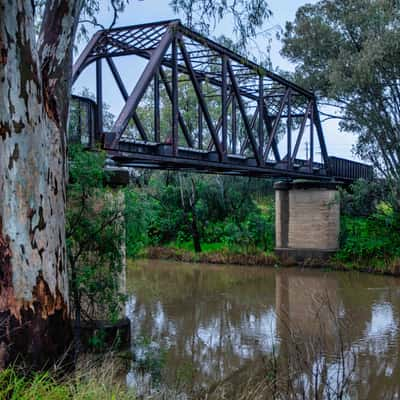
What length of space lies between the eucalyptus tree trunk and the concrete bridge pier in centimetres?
1713

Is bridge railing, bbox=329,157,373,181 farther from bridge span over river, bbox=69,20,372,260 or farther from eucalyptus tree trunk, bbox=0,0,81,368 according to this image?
eucalyptus tree trunk, bbox=0,0,81,368

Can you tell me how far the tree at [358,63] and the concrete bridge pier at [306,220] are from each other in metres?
2.52

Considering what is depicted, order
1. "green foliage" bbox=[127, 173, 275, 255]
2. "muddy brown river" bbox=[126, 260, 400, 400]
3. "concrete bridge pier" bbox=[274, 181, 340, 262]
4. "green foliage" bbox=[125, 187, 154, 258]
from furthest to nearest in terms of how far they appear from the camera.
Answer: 1. "green foliage" bbox=[127, 173, 275, 255]
2. "concrete bridge pier" bbox=[274, 181, 340, 262]
3. "green foliage" bbox=[125, 187, 154, 258]
4. "muddy brown river" bbox=[126, 260, 400, 400]

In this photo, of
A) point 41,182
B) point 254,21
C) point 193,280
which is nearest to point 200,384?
point 41,182

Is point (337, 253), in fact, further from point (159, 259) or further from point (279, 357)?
point (279, 357)

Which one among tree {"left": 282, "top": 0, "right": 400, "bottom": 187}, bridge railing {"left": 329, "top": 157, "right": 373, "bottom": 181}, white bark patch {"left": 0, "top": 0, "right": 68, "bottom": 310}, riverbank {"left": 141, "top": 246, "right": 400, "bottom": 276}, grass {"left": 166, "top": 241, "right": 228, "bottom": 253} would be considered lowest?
riverbank {"left": 141, "top": 246, "right": 400, "bottom": 276}

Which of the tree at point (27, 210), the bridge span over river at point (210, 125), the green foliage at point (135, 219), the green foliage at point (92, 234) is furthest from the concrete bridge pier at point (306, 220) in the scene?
the tree at point (27, 210)

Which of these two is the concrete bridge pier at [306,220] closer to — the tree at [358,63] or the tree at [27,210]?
the tree at [358,63]

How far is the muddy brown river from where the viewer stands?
6.70 meters

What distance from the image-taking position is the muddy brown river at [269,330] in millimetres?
6699

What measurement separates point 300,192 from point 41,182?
18.0m

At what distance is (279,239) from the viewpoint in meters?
22.3

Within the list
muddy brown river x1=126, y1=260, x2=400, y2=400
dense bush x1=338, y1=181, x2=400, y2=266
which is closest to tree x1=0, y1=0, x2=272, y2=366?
muddy brown river x1=126, y1=260, x2=400, y2=400

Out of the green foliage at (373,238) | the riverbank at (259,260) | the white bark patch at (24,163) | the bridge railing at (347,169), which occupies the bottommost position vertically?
the riverbank at (259,260)
